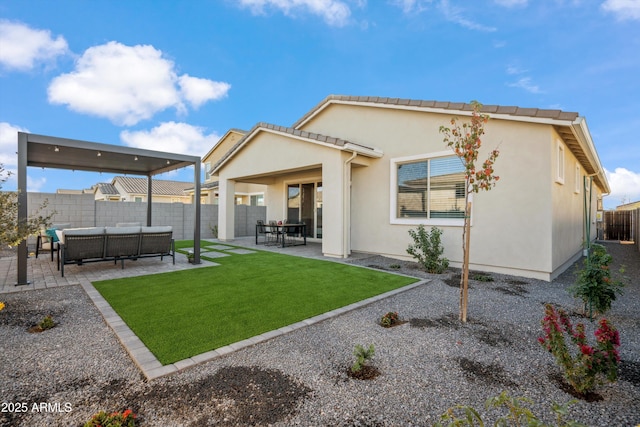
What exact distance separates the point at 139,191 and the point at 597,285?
31.8 m

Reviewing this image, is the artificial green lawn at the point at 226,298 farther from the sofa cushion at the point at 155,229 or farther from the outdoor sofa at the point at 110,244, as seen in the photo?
the sofa cushion at the point at 155,229

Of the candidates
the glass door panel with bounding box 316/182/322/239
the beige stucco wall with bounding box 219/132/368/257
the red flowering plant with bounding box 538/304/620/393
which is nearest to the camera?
the red flowering plant with bounding box 538/304/620/393

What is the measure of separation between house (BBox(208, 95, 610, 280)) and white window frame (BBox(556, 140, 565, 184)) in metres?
0.03

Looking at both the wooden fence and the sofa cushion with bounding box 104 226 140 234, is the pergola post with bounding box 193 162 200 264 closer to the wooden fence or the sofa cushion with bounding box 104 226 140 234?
the sofa cushion with bounding box 104 226 140 234

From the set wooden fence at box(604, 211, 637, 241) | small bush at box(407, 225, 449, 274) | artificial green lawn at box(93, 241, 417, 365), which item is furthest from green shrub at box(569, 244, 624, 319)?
wooden fence at box(604, 211, 637, 241)

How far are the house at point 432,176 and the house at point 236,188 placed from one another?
703 cm

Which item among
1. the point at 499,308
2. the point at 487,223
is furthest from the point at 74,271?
the point at 487,223

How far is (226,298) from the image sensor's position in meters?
5.14

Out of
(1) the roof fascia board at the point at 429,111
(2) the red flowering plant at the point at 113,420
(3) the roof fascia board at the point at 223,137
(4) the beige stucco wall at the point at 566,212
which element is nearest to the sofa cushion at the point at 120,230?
(2) the red flowering plant at the point at 113,420

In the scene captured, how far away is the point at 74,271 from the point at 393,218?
862 centimetres

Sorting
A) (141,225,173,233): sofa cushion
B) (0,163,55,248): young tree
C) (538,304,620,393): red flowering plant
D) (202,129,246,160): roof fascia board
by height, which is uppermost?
(202,129,246,160): roof fascia board

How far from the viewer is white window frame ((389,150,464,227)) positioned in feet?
26.8

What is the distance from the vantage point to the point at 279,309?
463 cm

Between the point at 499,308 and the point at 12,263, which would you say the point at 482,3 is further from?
Result: the point at 12,263
